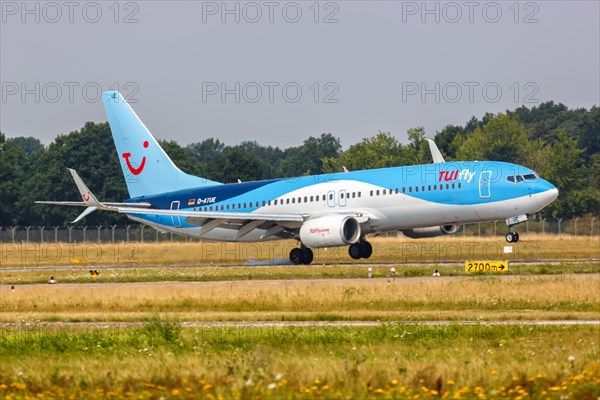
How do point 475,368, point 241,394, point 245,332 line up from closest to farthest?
point 241,394
point 475,368
point 245,332

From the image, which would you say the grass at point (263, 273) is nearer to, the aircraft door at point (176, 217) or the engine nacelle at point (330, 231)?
the engine nacelle at point (330, 231)

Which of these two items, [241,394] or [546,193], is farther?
[546,193]

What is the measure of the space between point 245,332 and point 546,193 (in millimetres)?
26610

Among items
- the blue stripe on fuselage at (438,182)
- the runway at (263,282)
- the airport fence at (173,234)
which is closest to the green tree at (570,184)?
the airport fence at (173,234)

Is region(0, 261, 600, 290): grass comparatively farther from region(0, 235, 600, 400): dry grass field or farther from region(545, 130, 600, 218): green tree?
region(545, 130, 600, 218): green tree

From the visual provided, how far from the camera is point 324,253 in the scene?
59062 mm

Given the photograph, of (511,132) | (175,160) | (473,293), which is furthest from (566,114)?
(473,293)

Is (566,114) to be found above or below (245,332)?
above

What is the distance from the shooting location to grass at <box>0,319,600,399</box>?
15617 millimetres

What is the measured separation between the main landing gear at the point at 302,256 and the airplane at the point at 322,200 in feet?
0.14

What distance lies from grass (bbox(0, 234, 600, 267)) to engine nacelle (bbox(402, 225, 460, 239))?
43.4 inches

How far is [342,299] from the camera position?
3256cm

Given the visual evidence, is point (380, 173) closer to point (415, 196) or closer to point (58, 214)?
Result: point (415, 196)

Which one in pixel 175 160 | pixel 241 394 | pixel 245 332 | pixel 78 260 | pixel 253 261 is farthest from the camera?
pixel 175 160
